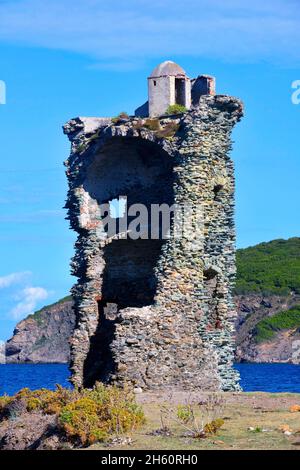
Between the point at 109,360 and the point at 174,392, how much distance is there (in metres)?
2.04

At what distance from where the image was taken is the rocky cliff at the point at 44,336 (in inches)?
4274

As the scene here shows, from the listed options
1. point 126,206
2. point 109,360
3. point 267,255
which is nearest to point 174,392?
point 109,360

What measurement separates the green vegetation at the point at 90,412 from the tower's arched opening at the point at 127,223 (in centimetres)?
630

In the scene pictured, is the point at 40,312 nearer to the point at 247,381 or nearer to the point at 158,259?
the point at 247,381

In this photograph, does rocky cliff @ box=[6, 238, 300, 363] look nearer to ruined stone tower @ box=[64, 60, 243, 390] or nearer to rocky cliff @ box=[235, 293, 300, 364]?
rocky cliff @ box=[235, 293, 300, 364]

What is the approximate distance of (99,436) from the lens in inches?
707

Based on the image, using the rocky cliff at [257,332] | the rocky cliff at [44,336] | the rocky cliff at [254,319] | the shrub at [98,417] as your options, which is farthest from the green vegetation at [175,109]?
the rocky cliff at [44,336]

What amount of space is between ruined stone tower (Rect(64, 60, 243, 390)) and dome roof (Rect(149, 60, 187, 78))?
4.2 inches

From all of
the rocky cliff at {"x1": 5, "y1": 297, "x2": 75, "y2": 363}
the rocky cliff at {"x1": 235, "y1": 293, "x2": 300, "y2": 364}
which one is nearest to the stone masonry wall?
the rocky cliff at {"x1": 235, "y1": 293, "x2": 300, "y2": 364}

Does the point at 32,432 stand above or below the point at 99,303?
below

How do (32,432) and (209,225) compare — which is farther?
(209,225)

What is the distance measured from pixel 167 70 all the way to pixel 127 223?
3683 mm
